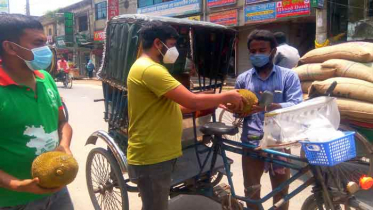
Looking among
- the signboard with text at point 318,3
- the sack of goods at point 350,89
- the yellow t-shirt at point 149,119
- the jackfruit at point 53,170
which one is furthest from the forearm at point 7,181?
the signboard with text at point 318,3

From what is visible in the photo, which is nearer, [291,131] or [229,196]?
[291,131]

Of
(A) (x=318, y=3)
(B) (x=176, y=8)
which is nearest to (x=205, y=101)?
(A) (x=318, y=3)

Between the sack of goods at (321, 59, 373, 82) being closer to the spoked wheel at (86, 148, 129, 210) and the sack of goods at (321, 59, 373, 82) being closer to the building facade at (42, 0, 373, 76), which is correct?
the spoked wheel at (86, 148, 129, 210)

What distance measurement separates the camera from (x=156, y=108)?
2068 mm

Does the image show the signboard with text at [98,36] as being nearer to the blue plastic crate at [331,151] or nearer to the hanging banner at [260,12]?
the hanging banner at [260,12]

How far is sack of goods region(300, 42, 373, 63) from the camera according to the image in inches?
146

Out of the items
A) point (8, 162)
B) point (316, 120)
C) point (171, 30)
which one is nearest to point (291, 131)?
point (316, 120)

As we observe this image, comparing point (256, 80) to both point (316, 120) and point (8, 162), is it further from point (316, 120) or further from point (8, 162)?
point (8, 162)

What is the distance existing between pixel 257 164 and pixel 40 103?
1.71 m

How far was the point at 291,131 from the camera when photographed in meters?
2.05

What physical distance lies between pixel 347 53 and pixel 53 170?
3549mm

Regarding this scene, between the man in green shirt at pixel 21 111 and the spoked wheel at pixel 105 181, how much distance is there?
1190 millimetres

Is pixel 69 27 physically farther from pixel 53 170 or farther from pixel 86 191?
pixel 53 170

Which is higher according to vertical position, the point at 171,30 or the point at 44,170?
the point at 171,30
